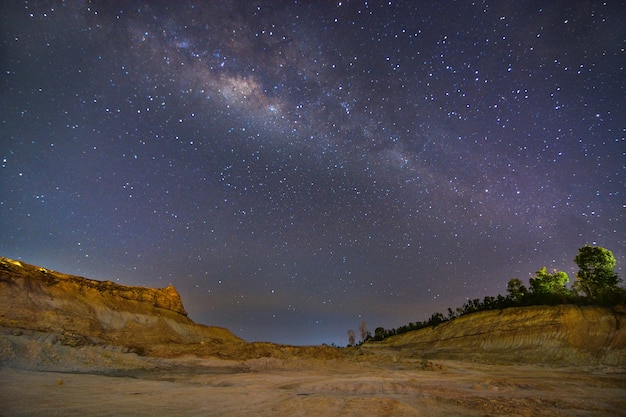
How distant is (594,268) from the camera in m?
41.7

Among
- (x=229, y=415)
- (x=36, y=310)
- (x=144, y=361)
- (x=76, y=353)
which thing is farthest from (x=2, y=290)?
(x=229, y=415)

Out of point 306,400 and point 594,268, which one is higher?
point 594,268

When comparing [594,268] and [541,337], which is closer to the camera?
[541,337]

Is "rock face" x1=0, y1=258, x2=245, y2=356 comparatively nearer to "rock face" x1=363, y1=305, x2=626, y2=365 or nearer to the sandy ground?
the sandy ground

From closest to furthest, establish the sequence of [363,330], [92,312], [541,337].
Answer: [92,312]
[541,337]
[363,330]

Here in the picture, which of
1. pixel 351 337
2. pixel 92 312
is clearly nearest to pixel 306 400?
pixel 92 312

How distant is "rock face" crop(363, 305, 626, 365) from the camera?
922 inches

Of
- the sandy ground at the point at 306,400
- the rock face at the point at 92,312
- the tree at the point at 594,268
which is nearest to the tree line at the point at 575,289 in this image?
the tree at the point at 594,268

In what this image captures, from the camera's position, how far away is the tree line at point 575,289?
28641 mm

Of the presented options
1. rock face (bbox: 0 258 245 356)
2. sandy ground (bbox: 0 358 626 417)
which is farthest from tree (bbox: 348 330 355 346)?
sandy ground (bbox: 0 358 626 417)

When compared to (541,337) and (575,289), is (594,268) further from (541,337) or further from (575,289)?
(541,337)

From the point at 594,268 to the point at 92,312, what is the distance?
6263 centimetres

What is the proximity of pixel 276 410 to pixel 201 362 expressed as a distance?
1626 centimetres

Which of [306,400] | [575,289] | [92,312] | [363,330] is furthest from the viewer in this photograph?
[363,330]
